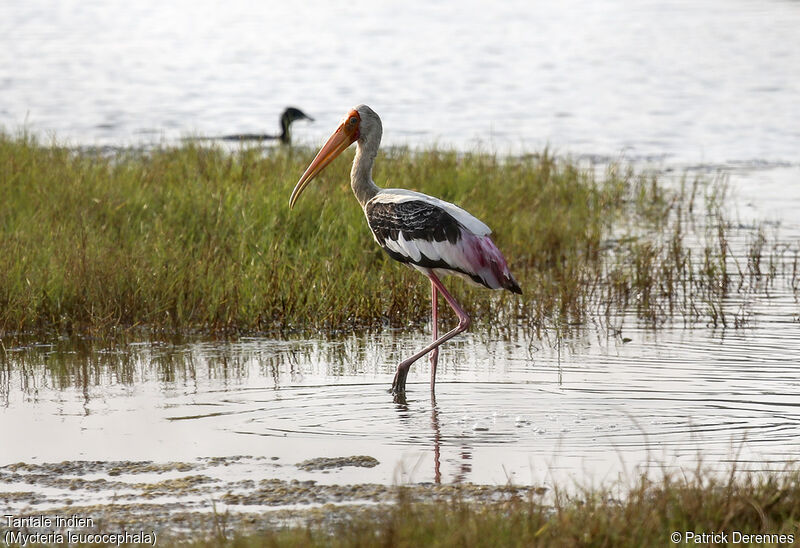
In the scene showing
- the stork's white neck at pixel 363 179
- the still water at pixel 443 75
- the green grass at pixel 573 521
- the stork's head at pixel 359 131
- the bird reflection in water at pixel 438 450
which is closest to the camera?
the green grass at pixel 573 521

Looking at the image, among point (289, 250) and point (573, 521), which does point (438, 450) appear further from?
point (289, 250)

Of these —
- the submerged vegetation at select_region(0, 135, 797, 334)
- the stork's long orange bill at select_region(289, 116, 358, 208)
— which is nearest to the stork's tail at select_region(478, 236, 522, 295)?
the stork's long orange bill at select_region(289, 116, 358, 208)

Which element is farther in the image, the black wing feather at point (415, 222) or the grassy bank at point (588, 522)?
the black wing feather at point (415, 222)

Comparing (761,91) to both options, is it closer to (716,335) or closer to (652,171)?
(652,171)

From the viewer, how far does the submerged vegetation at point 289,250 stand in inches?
→ 346

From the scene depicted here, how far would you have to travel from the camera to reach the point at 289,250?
1002 centimetres

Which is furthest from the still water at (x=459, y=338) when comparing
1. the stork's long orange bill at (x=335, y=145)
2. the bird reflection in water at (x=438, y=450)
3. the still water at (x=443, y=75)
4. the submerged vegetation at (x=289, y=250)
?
the stork's long orange bill at (x=335, y=145)

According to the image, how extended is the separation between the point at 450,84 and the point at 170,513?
24638 mm

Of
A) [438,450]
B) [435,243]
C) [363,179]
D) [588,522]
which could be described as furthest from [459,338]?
[588,522]

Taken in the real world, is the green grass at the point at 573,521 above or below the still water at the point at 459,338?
below

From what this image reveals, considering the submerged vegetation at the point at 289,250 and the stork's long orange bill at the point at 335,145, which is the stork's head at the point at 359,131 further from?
the submerged vegetation at the point at 289,250

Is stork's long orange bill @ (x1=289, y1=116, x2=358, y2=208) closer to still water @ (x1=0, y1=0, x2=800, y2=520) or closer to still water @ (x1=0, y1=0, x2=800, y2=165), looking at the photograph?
still water @ (x1=0, y1=0, x2=800, y2=520)

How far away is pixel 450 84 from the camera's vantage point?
29156 millimetres

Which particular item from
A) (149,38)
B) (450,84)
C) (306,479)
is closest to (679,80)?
(450,84)
